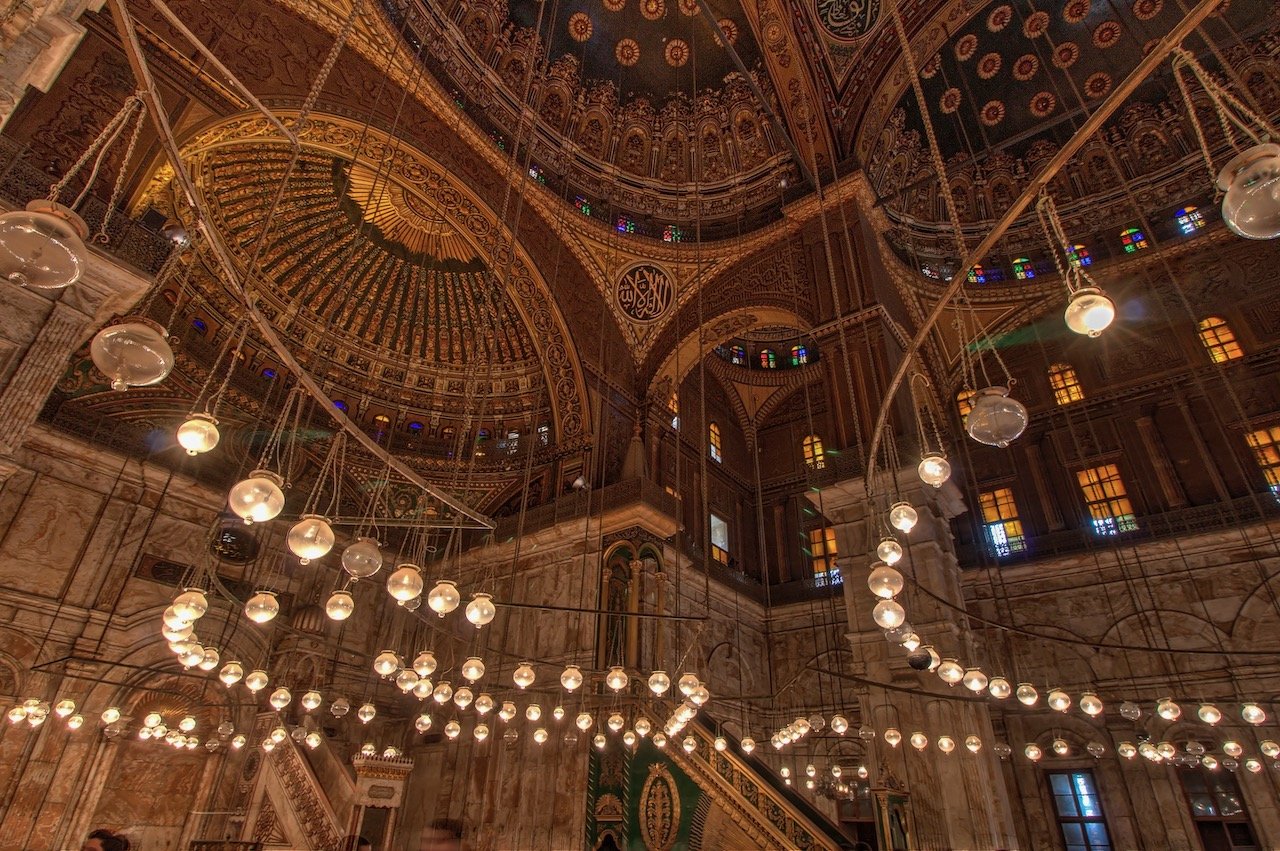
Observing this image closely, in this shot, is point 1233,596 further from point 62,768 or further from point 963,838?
point 62,768

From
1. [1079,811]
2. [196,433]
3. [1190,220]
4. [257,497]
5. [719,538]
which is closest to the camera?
[196,433]

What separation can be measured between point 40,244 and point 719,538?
13.1 meters

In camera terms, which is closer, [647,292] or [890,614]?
[890,614]

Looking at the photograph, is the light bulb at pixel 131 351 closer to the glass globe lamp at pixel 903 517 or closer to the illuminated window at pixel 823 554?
the glass globe lamp at pixel 903 517

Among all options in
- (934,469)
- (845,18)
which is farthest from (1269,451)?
(934,469)

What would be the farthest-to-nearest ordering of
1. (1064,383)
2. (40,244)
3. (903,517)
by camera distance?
(1064,383) < (903,517) < (40,244)

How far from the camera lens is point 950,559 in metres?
8.63

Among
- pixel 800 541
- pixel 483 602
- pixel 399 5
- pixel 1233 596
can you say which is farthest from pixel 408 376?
pixel 1233 596

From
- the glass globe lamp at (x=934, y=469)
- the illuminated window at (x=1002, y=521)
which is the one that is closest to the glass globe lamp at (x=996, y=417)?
the glass globe lamp at (x=934, y=469)

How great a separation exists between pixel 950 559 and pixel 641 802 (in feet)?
17.5

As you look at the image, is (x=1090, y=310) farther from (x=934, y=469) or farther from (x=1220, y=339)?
(x=1220, y=339)

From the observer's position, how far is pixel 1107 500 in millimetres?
11852

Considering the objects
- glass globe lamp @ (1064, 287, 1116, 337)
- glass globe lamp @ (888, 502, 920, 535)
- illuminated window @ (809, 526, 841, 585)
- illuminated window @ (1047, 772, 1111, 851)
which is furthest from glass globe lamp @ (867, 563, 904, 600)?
illuminated window @ (809, 526, 841, 585)

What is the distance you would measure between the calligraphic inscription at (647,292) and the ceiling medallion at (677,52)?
3.69 meters
